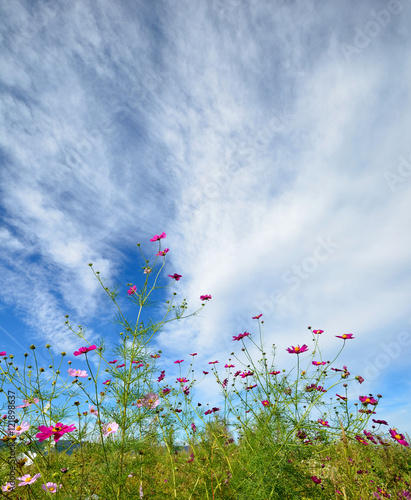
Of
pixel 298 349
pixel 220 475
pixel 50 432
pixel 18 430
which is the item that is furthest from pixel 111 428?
pixel 298 349

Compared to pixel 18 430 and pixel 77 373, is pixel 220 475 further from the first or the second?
pixel 18 430

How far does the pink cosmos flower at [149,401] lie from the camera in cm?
286

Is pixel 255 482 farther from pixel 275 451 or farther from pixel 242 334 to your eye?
pixel 242 334

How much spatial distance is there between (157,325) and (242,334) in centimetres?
110

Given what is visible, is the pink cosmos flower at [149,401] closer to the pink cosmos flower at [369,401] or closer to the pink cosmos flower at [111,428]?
the pink cosmos flower at [111,428]

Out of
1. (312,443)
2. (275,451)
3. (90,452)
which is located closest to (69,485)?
(90,452)

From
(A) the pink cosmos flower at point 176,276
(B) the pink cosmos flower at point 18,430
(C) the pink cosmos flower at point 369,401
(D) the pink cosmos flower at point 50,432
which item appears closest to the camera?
(D) the pink cosmos flower at point 50,432

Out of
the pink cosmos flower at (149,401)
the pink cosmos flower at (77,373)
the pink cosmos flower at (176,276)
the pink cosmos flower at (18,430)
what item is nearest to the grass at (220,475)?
the pink cosmos flower at (18,430)

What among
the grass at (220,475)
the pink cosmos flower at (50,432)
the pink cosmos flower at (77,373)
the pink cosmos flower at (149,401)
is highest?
the pink cosmos flower at (77,373)

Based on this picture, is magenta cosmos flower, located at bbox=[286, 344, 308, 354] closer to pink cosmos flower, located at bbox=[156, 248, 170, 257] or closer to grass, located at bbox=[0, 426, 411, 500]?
grass, located at bbox=[0, 426, 411, 500]

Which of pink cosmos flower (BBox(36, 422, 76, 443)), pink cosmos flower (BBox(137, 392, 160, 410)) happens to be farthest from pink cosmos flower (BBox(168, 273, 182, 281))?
pink cosmos flower (BBox(36, 422, 76, 443))

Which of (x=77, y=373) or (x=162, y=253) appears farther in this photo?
(x=162, y=253)

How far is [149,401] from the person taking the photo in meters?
2.90

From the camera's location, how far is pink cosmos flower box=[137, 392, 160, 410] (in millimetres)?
2863
